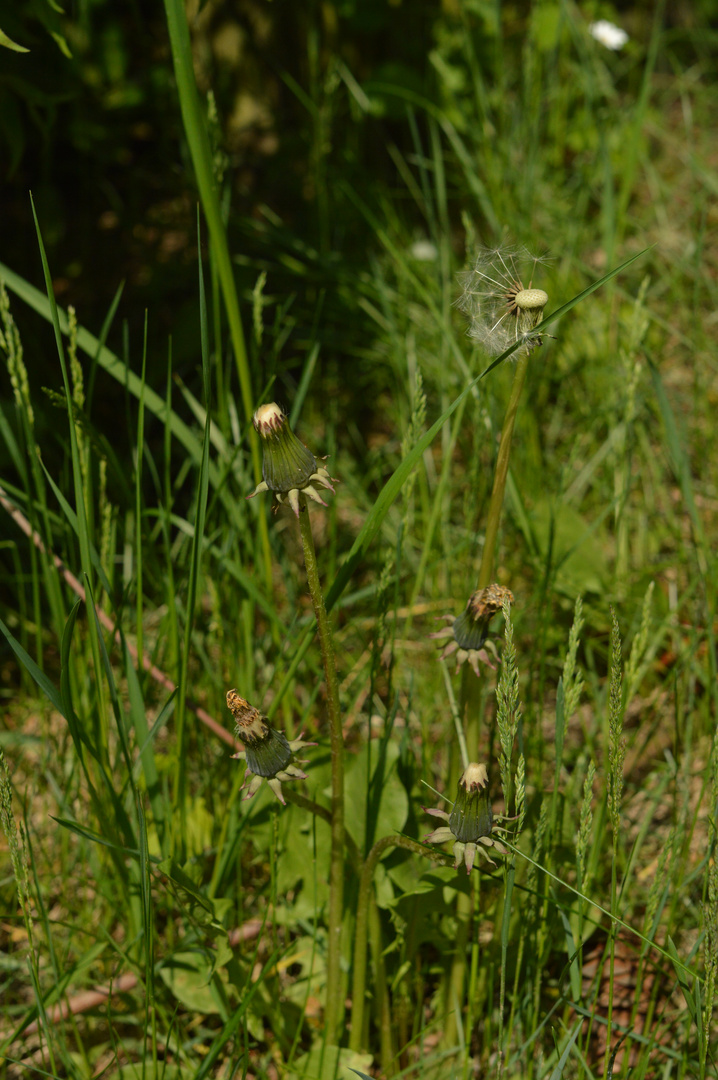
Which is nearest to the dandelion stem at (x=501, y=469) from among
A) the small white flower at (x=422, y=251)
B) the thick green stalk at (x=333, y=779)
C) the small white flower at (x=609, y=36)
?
the thick green stalk at (x=333, y=779)

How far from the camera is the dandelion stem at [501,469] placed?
3.10ft

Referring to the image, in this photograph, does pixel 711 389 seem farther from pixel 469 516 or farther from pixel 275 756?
pixel 275 756

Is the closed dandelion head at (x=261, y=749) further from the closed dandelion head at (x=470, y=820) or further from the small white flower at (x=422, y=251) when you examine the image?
the small white flower at (x=422, y=251)

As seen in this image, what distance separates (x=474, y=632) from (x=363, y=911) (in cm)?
39

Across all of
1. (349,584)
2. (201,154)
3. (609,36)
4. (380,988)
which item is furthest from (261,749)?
(609,36)

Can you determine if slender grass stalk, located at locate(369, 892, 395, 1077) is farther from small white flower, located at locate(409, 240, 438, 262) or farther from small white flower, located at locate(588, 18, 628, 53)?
small white flower, located at locate(588, 18, 628, 53)

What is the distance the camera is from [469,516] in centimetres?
155

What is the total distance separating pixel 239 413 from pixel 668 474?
1118mm

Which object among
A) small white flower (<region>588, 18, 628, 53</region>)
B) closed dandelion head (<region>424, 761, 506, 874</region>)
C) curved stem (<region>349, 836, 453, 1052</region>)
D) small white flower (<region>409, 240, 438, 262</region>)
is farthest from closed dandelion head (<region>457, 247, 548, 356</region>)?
small white flower (<region>588, 18, 628, 53</region>)

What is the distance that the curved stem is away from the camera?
1.03 meters

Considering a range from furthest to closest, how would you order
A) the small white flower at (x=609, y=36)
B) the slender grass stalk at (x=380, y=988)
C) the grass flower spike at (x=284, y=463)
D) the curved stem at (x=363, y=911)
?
the small white flower at (x=609, y=36) < the slender grass stalk at (x=380, y=988) < the curved stem at (x=363, y=911) < the grass flower spike at (x=284, y=463)

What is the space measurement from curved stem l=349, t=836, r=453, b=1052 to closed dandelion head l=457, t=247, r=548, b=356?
540mm

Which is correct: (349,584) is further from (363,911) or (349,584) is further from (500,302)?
(500,302)

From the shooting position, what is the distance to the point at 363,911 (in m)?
1.18
